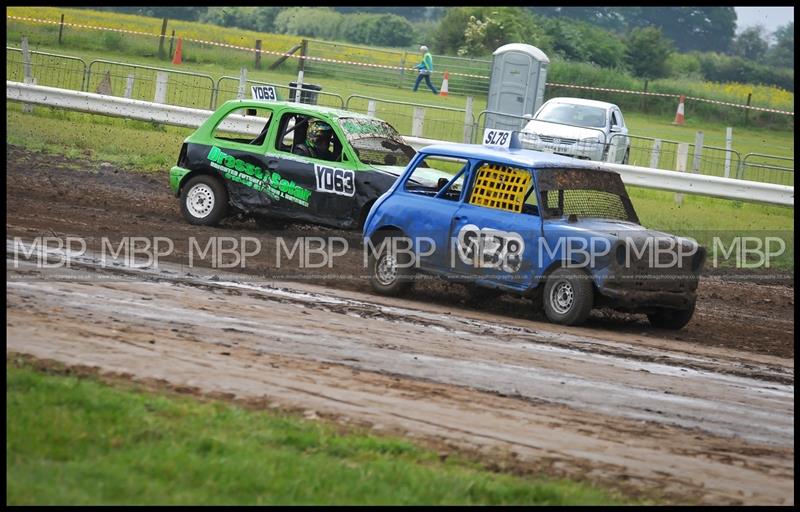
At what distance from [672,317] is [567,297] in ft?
3.65

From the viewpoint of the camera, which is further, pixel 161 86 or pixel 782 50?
pixel 782 50

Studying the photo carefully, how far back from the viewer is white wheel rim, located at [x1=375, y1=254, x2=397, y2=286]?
12.1 meters

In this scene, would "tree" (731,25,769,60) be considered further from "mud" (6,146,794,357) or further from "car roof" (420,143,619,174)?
"car roof" (420,143,619,174)

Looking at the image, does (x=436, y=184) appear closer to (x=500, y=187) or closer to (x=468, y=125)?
(x=500, y=187)

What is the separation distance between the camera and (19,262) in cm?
1117

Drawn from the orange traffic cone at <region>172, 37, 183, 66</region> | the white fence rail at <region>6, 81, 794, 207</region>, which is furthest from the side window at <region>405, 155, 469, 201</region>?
the orange traffic cone at <region>172, 37, 183, 66</region>

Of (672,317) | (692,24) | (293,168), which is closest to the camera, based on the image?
(672,317)

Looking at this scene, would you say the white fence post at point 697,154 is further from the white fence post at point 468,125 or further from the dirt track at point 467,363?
the dirt track at point 467,363

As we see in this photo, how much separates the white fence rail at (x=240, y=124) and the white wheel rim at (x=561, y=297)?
19.7ft

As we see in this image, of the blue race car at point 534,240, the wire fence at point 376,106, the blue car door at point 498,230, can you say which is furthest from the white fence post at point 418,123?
the blue car door at point 498,230

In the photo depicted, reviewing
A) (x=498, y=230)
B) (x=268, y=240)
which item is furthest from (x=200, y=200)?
(x=498, y=230)

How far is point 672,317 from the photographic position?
11.5 meters

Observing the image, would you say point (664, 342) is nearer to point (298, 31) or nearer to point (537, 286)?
point (537, 286)

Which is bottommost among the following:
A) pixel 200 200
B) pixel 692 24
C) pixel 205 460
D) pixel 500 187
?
pixel 205 460
